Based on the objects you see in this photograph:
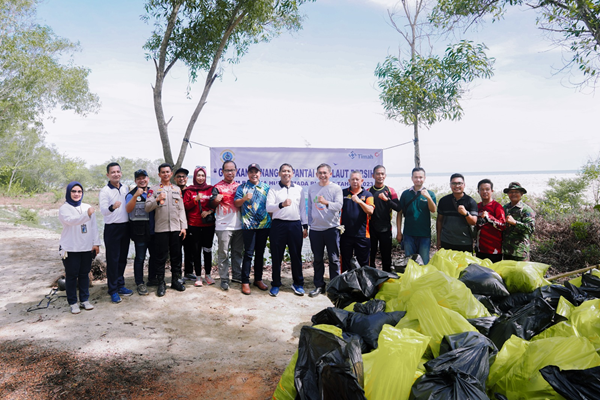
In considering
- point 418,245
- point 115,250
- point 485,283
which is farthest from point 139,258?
point 485,283

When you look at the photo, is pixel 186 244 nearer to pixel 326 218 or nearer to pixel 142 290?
pixel 142 290

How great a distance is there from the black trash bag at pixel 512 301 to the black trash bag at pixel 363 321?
86 centimetres

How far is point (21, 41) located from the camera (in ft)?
39.3

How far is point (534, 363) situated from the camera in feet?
5.65

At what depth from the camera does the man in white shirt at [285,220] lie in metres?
4.96

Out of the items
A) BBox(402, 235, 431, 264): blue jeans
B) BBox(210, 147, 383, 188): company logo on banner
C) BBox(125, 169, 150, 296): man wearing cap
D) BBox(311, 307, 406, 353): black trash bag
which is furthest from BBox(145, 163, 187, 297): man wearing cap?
BBox(402, 235, 431, 264): blue jeans

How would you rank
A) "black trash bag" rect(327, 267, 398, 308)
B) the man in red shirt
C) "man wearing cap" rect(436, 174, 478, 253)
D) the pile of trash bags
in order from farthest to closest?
"man wearing cap" rect(436, 174, 478, 253) < the man in red shirt < "black trash bag" rect(327, 267, 398, 308) < the pile of trash bags

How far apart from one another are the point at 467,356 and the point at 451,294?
25.5 inches

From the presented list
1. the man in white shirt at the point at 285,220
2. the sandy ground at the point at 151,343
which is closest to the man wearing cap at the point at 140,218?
the sandy ground at the point at 151,343

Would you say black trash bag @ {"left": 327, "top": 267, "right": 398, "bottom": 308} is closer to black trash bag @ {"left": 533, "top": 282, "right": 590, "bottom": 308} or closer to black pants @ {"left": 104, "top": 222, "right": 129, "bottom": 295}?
black trash bag @ {"left": 533, "top": 282, "right": 590, "bottom": 308}

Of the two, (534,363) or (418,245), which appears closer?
(534,363)

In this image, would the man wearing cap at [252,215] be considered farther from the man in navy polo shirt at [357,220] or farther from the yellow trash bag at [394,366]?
the yellow trash bag at [394,366]

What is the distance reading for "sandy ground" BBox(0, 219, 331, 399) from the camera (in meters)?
2.80

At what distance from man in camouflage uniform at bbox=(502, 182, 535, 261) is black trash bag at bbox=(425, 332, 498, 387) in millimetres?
2831
